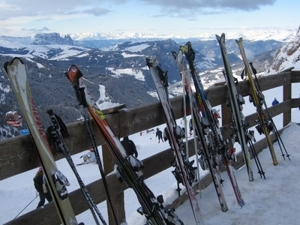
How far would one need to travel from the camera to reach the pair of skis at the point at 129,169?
8.05ft

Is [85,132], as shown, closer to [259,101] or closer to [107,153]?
[107,153]

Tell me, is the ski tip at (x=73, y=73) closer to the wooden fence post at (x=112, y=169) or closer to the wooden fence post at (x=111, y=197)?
the wooden fence post at (x=112, y=169)

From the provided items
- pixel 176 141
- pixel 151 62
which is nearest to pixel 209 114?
pixel 176 141

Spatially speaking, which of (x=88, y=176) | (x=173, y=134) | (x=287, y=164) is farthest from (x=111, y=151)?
(x=88, y=176)

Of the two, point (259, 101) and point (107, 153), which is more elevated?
point (259, 101)

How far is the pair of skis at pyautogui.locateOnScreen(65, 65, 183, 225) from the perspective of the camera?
2455 mm

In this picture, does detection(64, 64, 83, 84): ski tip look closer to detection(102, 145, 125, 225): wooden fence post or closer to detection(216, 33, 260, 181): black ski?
detection(102, 145, 125, 225): wooden fence post

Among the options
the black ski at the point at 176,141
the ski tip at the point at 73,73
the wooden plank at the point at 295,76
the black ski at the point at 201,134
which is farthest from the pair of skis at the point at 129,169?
the wooden plank at the point at 295,76

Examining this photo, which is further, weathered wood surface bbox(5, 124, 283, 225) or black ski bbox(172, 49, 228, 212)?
black ski bbox(172, 49, 228, 212)

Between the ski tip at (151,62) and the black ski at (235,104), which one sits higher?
the ski tip at (151,62)

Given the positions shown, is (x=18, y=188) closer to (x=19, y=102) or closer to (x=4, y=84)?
(x=19, y=102)

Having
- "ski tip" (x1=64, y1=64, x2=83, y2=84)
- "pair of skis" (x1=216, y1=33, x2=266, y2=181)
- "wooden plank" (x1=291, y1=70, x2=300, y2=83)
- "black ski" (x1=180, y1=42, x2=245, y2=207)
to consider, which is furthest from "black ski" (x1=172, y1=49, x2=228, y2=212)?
"wooden plank" (x1=291, y1=70, x2=300, y2=83)

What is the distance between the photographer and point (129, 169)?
247 cm

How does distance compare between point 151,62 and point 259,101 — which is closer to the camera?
point 151,62
